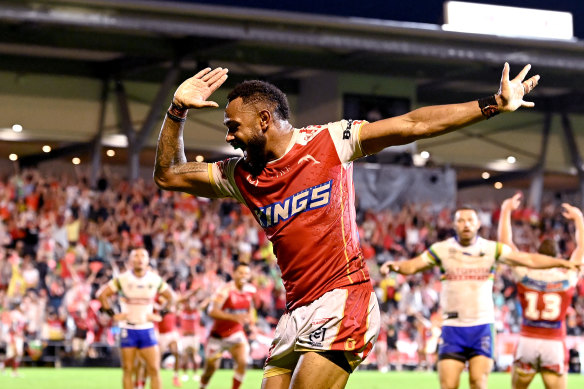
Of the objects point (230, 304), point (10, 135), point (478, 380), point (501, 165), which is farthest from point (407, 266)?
point (501, 165)

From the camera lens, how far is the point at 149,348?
14.8 metres

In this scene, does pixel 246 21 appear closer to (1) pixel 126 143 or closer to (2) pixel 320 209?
(1) pixel 126 143

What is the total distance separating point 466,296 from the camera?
1145cm

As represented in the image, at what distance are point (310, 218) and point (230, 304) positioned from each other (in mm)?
11617

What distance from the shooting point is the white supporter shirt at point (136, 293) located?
596 inches

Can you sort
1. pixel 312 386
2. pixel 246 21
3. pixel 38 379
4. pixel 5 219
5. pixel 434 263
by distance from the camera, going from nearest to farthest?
pixel 312 386 → pixel 434 263 → pixel 38 379 → pixel 5 219 → pixel 246 21

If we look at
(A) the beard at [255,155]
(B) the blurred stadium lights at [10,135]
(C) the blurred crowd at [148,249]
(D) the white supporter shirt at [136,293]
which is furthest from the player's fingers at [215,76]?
(B) the blurred stadium lights at [10,135]

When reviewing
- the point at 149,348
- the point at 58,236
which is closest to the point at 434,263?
the point at 149,348

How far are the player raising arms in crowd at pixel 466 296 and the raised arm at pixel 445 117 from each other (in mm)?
5790

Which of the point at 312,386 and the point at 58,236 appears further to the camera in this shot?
the point at 58,236

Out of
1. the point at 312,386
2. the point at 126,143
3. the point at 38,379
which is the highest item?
the point at 126,143

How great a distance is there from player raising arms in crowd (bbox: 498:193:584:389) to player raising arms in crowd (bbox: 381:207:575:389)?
0.86 meters

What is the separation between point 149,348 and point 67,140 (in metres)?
18.3

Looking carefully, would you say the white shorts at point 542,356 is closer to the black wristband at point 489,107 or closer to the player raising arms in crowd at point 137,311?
the player raising arms in crowd at point 137,311
